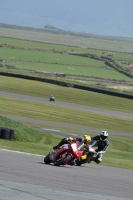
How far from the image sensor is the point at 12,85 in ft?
203

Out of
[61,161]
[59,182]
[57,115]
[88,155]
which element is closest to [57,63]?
[57,115]

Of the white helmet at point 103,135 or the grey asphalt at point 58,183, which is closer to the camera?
the grey asphalt at point 58,183

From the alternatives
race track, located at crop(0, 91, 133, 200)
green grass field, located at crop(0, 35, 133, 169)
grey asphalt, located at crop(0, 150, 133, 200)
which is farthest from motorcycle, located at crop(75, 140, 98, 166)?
green grass field, located at crop(0, 35, 133, 169)

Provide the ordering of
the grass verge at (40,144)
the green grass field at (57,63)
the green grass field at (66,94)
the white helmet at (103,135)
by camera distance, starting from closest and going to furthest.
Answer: the white helmet at (103,135), the grass verge at (40,144), the green grass field at (66,94), the green grass field at (57,63)

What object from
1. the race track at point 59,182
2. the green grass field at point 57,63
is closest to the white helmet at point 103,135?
the race track at point 59,182

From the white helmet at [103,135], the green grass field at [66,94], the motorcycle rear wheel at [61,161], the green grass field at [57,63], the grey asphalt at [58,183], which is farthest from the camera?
the green grass field at [57,63]

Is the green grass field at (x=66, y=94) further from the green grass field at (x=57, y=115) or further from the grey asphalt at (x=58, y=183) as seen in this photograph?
the grey asphalt at (x=58, y=183)

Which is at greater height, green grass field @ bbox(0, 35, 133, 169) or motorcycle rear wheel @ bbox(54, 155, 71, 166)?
motorcycle rear wheel @ bbox(54, 155, 71, 166)

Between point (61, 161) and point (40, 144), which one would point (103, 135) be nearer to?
point (61, 161)

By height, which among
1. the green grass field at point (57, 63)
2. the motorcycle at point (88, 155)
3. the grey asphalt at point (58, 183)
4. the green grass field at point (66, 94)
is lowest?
the green grass field at point (57, 63)

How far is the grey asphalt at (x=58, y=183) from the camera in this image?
10854 mm

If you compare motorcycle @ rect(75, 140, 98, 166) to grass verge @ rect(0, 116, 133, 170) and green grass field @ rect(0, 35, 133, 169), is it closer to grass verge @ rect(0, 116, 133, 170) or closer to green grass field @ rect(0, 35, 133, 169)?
grass verge @ rect(0, 116, 133, 170)

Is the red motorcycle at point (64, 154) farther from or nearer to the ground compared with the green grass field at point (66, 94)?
farther from the ground

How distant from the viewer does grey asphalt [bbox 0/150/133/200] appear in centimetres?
1085
